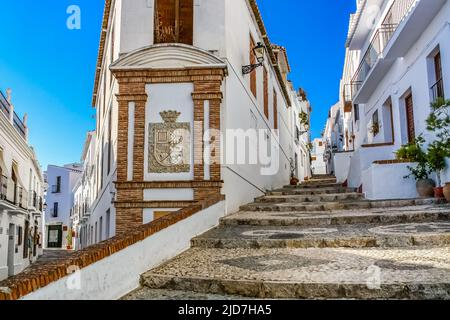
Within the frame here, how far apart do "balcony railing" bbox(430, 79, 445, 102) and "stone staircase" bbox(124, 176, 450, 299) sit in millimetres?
3274

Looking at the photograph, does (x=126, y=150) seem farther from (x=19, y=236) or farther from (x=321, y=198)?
(x=19, y=236)

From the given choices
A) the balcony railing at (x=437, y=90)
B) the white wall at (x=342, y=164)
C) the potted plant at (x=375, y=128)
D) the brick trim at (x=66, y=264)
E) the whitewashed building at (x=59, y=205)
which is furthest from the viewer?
the whitewashed building at (x=59, y=205)

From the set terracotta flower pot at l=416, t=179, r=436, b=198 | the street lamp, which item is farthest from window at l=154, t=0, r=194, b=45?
terracotta flower pot at l=416, t=179, r=436, b=198

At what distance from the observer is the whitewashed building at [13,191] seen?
18.0 metres

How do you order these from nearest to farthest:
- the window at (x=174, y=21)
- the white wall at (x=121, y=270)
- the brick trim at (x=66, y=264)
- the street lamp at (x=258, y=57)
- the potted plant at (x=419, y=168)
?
the brick trim at (x=66, y=264), the white wall at (x=121, y=270), the window at (x=174, y=21), the potted plant at (x=419, y=168), the street lamp at (x=258, y=57)

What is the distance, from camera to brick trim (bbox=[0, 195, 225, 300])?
3.14 metres

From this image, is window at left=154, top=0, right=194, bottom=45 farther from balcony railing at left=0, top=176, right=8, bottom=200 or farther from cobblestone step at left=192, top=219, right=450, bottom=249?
balcony railing at left=0, top=176, right=8, bottom=200

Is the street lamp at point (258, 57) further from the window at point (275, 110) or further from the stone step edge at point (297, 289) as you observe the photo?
the stone step edge at point (297, 289)

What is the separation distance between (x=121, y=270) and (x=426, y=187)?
7702 mm

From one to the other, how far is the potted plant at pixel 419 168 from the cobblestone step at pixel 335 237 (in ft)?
9.11

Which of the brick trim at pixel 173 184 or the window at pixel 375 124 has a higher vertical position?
the window at pixel 375 124

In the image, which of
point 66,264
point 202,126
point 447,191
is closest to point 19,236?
point 202,126

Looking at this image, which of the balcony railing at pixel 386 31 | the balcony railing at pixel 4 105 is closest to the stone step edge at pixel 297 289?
the balcony railing at pixel 386 31
